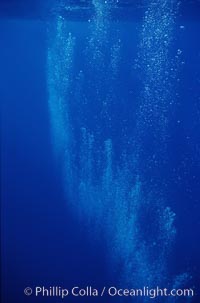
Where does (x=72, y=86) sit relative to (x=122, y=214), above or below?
above

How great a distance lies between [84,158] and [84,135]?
27 centimetres

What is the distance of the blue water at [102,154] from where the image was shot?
3.50m

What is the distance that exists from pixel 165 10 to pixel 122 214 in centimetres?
238

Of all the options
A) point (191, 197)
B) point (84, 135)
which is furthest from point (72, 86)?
point (191, 197)

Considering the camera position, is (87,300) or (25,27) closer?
(87,300)

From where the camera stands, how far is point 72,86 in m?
3.61

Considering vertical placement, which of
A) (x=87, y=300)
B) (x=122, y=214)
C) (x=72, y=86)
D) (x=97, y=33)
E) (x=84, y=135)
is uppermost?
(x=97, y=33)

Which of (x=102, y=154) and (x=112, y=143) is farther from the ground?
(x=112, y=143)

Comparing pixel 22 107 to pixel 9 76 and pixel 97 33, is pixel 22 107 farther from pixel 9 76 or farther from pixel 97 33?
pixel 97 33

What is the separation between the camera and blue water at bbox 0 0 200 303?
3504mm

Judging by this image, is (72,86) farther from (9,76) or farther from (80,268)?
(80,268)

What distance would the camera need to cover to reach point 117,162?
3582 millimetres

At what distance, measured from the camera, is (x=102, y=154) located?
358 centimetres

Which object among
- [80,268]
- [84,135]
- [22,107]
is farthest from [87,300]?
[22,107]
